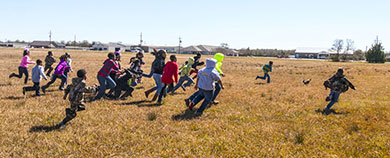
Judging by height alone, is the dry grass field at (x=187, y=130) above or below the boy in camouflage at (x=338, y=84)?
below

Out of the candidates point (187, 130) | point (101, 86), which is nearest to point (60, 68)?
point (101, 86)

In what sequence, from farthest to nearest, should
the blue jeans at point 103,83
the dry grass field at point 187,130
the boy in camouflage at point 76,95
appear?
the blue jeans at point 103,83
the boy in camouflage at point 76,95
the dry grass field at point 187,130

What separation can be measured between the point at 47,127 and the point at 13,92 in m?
5.99

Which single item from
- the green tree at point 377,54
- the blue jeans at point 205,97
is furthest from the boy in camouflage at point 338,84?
the green tree at point 377,54

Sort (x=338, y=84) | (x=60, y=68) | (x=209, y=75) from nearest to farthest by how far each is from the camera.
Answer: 1. (x=209, y=75)
2. (x=338, y=84)
3. (x=60, y=68)

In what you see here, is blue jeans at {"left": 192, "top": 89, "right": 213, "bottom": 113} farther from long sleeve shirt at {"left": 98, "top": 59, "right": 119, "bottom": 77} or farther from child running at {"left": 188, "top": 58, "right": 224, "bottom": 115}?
long sleeve shirt at {"left": 98, "top": 59, "right": 119, "bottom": 77}

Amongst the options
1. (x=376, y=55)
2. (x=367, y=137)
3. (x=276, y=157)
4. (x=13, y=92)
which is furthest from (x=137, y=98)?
(x=376, y=55)

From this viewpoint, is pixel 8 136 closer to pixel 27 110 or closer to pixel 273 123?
pixel 27 110

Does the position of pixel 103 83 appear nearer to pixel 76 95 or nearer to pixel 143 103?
pixel 143 103

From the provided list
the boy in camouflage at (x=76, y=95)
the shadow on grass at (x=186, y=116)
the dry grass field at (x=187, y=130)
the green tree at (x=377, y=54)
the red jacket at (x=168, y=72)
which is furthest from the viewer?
the green tree at (x=377, y=54)

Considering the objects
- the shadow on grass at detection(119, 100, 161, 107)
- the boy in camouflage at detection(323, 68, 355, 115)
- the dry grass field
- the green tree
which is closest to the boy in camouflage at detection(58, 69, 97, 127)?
the dry grass field

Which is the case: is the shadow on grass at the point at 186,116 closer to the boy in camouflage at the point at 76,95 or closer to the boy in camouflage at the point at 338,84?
the boy in camouflage at the point at 76,95

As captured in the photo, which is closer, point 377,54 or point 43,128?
point 43,128

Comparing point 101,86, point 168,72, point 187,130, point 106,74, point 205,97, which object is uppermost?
point 168,72
